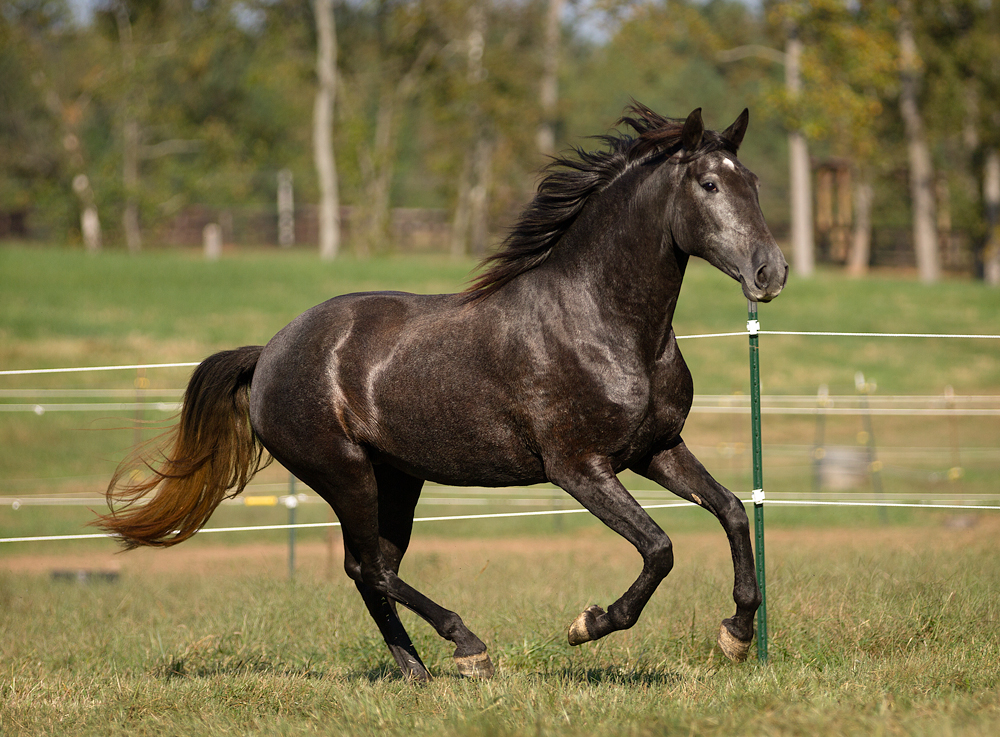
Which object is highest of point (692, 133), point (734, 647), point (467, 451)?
point (692, 133)

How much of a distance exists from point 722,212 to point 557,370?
2.94 feet

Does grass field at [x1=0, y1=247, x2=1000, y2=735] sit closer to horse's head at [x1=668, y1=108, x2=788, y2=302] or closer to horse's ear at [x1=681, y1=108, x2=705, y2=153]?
horse's head at [x1=668, y1=108, x2=788, y2=302]

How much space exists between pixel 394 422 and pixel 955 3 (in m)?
25.6

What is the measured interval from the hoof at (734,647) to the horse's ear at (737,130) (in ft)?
6.48

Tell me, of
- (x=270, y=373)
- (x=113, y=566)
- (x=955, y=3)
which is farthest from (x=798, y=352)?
(x=270, y=373)

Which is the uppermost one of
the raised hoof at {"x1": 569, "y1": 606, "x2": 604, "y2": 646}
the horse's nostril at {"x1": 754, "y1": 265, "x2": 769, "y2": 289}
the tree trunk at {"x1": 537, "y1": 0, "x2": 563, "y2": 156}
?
the tree trunk at {"x1": 537, "y1": 0, "x2": 563, "y2": 156}

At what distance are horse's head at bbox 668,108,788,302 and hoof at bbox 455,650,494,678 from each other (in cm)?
190

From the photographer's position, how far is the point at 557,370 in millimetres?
4234

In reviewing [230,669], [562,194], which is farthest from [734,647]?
[230,669]

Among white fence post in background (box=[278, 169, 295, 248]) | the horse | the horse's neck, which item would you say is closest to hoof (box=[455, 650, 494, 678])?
the horse

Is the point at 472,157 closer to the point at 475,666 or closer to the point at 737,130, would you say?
the point at 737,130

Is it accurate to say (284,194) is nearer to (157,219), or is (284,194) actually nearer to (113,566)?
(157,219)

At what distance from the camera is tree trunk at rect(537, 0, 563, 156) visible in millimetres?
32281

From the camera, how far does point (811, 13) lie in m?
24.9
